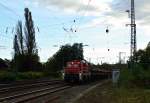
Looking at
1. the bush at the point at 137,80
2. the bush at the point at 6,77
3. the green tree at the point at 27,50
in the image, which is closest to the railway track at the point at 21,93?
the bush at the point at 137,80

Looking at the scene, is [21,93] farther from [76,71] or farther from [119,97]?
[76,71]

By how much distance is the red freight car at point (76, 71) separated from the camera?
166 ft

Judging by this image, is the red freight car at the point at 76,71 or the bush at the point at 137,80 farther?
the red freight car at the point at 76,71

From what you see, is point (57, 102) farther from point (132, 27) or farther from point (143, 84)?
point (132, 27)

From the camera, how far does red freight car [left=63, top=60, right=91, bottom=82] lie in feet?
166

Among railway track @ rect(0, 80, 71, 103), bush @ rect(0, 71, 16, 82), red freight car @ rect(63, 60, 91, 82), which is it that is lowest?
railway track @ rect(0, 80, 71, 103)

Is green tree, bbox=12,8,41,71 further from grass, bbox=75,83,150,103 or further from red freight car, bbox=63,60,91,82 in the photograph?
grass, bbox=75,83,150,103

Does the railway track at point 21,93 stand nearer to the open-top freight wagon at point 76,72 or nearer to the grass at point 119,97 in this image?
the grass at point 119,97

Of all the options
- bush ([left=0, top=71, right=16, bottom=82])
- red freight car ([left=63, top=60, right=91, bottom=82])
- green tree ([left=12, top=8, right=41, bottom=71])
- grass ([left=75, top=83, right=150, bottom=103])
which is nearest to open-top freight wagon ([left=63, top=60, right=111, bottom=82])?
red freight car ([left=63, top=60, right=91, bottom=82])

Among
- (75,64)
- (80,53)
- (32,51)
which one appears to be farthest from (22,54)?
(75,64)

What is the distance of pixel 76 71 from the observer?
2012 inches

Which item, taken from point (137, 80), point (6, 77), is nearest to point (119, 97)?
point (137, 80)

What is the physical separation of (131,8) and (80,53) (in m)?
58.0

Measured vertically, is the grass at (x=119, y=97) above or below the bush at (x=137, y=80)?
below
